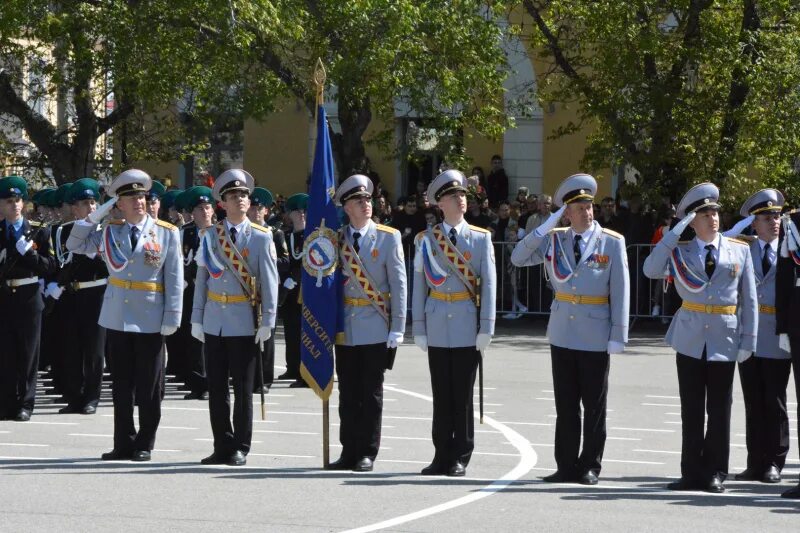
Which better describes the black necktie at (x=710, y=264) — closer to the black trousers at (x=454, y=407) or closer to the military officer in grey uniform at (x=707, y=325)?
the military officer in grey uniform at (x=707, y=325)

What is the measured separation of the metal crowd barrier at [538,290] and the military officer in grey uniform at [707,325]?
10689 millimetres

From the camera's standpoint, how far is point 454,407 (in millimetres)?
10445

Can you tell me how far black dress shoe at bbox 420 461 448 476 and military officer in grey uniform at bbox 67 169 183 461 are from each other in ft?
6.48

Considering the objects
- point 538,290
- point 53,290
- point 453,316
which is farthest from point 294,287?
point 538,290

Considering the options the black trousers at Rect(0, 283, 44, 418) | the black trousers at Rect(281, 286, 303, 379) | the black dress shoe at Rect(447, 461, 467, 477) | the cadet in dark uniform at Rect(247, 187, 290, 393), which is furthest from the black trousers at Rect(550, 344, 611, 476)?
the black trousers at Rect(281, 286, 303, 379)

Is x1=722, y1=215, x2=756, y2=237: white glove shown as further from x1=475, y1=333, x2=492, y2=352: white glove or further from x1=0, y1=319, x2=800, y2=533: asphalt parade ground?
x1=475, y1=333, x2=492, y2=352: white glove

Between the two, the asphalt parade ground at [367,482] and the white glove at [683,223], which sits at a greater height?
the white glove at [683,223]

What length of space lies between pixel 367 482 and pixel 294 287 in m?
5.91

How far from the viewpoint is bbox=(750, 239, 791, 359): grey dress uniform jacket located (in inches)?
420

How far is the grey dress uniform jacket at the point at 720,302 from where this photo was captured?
10094 mm

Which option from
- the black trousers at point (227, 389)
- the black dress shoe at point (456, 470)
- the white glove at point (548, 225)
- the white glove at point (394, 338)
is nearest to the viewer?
the white glove at point (548, 225)

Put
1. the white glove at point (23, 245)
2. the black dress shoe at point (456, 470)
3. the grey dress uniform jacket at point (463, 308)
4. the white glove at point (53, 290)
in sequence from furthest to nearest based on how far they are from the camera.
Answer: the white glove at point (53, 290) → the white glove at point (23, 245) → the grey dress uniform jacket at point (463, 308) → the black dress shoe at point (456, 470)

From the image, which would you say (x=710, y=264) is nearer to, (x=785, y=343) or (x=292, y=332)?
(x=785, y=343)

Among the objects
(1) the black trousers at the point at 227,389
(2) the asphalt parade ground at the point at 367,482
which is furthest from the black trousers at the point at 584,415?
(1) the black trousers at the point at 227,389
